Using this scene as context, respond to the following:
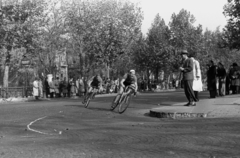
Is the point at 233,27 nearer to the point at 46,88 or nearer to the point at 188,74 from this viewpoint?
the point at 46,88

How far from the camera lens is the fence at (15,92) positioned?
35.6 metres

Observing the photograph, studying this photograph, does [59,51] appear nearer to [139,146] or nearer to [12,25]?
[12,25]

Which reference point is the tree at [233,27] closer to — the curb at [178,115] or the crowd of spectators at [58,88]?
the crowd of spectators at [58,88]

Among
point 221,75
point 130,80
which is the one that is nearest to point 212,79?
point 221,75

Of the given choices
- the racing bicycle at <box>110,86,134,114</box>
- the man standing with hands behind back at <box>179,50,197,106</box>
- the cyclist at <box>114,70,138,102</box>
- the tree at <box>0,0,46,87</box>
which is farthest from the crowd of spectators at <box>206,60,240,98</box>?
the tree at <box>0,0,46,87</box>

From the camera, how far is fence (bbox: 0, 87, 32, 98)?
35.6m

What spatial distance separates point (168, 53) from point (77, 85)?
90.4ft

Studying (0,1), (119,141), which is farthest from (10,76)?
(119,141)

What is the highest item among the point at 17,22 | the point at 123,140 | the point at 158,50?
the point at 158,50

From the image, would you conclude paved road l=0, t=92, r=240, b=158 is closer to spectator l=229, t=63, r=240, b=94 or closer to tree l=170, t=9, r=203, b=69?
spectator l=229, t=63, r=240, b=94

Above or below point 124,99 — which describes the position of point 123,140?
below

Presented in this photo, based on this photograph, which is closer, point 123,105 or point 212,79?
point 123,105

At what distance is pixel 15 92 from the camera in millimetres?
36562

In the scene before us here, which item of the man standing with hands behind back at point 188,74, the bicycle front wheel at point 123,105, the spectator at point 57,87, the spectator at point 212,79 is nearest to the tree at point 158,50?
the spectator at point 57,87
